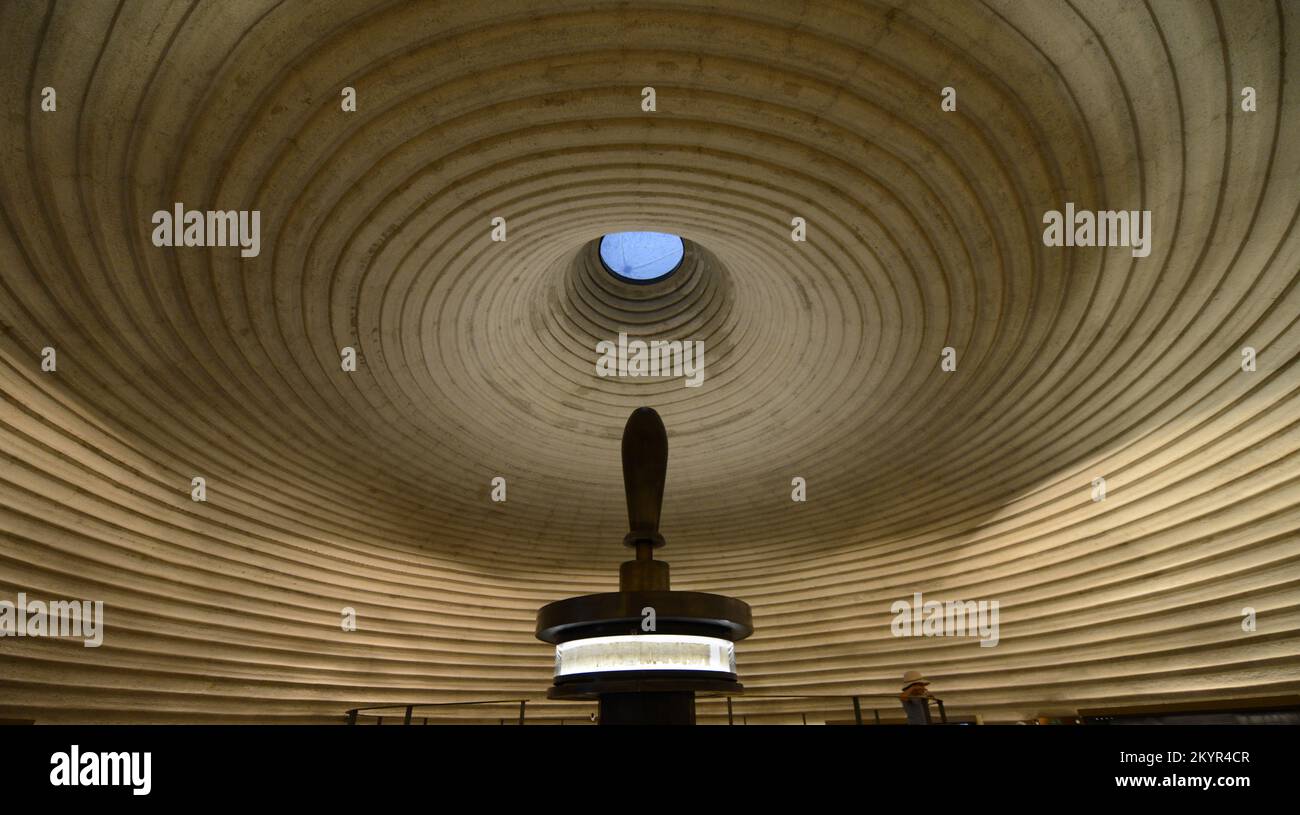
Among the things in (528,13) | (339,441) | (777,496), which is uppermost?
(528,13)

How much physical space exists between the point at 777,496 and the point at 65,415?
975cm

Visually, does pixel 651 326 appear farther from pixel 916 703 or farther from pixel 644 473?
pixel 916 703

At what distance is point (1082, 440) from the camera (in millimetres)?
8875

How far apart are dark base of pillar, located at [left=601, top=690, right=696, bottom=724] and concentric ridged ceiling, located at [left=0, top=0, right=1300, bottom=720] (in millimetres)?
5021

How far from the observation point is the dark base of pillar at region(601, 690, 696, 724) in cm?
661

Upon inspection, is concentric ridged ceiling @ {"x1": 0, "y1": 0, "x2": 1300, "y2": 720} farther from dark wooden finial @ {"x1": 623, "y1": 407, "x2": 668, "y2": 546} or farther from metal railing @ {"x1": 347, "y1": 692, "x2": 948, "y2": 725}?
dark wooden finial @ {"x1": 623, "y1": 407, "x2": 668, "y2": 546}

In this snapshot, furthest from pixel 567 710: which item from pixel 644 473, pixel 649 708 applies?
pixel 644 473

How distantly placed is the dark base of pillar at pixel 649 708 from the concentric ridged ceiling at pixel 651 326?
16.5 feet

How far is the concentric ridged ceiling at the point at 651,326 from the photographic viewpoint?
5.68m

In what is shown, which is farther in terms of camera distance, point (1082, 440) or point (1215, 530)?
point (1082, 440)

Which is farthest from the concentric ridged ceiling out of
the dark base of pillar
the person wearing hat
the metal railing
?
the dark base of pillar

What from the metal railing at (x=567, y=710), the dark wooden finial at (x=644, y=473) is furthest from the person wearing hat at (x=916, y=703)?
the dark wooden finial at (x=644, y=473)
